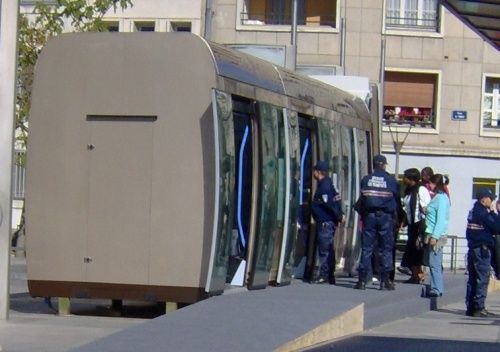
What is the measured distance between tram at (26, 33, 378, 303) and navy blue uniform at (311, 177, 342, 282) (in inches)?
100

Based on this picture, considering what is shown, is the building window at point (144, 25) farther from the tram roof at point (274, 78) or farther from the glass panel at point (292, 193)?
the glass panel at point (292, 193)

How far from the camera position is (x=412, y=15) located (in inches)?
1769

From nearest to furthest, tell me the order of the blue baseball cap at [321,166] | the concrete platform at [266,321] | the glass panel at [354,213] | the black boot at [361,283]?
1. the concrete platform at [266,321]
2. the black boot at [361,283]
3. the blue baseball cap at [321,166]
4. the glass panel at [354,213]

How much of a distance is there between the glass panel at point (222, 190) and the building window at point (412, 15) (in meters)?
31.1

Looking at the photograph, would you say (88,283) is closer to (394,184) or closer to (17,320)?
(17,320)

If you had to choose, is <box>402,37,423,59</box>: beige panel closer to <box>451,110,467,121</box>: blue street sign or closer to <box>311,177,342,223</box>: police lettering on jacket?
<box>451,110,467,121</box>: blue street sign

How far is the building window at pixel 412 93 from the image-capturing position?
44281mm

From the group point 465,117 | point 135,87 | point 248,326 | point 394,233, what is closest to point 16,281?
point 394,233

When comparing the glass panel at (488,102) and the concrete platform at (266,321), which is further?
the glass panel at (488,102)

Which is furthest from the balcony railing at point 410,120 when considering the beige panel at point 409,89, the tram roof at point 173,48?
the tram roof at point 173,48

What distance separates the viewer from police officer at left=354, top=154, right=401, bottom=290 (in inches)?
650

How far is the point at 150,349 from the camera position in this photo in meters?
10.5

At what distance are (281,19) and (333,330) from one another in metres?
33.2

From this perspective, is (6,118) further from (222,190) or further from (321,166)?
(321,166)
